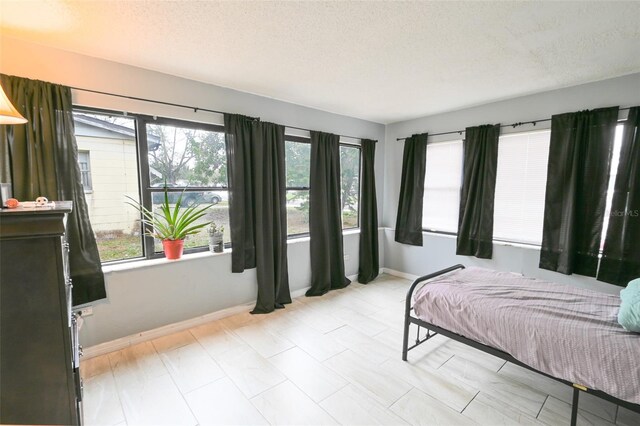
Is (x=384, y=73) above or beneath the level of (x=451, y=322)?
above

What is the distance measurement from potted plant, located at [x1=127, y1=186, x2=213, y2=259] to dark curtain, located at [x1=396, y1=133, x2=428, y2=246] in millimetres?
2945

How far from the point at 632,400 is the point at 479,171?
8.57ft

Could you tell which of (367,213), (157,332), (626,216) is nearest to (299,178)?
(367,213)

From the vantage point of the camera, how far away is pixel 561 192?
2.93 metres

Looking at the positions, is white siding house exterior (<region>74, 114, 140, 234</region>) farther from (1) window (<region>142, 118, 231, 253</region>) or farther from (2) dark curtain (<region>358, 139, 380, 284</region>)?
(2) dark curtain (<region>358, 139, 380, 284</region>)

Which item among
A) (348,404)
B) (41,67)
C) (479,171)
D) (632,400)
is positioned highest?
(41,67)

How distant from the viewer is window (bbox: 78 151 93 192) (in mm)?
2316

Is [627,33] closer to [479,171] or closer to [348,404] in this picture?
[479,171]

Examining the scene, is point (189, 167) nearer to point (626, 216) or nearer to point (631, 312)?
point (631, 312)

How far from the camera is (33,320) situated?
41.2 inches

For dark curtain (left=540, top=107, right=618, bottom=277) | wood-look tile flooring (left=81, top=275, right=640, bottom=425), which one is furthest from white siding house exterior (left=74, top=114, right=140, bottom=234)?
dark curtain (left=540, top=107, right=618, bottom=277)

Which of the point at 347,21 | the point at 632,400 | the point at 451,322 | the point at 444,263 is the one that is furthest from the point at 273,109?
the point at 632,400

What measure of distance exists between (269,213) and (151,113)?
4.84 ft

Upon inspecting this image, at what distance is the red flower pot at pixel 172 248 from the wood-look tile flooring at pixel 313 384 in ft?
Answer: 2.52
